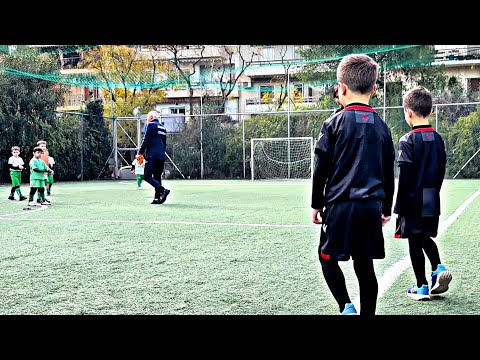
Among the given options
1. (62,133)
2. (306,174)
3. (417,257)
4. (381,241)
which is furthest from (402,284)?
(62,133)

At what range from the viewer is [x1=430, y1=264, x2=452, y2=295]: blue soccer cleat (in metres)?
3.57

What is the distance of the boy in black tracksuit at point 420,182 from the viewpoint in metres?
3.56

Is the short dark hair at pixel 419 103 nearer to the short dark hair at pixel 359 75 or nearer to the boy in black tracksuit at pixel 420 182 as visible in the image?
the boy in black tracksuit at pixel 420 182

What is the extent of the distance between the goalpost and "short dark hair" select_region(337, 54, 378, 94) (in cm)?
1862

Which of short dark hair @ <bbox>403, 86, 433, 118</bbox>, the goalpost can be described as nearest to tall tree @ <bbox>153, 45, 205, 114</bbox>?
the goalpost

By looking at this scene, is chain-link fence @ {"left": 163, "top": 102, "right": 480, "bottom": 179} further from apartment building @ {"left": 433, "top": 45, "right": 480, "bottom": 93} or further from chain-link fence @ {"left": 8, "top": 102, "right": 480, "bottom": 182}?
apartment building @ {"left": 433, "top": 45, "right": 480, "bottom": 93}

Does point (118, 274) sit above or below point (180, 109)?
below

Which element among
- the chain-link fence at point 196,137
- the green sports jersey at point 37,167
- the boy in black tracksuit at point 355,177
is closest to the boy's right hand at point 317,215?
the boy in black tracksuit at point 355,177

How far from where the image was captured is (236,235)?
635 cm

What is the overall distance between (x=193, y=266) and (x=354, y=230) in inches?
80.4

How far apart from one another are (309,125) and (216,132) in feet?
11.7

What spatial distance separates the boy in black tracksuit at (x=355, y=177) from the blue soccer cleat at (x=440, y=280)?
80cm

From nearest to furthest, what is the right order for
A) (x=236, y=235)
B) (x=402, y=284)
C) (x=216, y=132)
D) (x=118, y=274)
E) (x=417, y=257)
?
(x=417, y=257) < (x=402, y=284) < (x=118, y=274) < (x=236, y=235) < (x=216, y=132)

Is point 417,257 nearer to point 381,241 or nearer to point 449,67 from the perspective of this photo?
point 381,241
